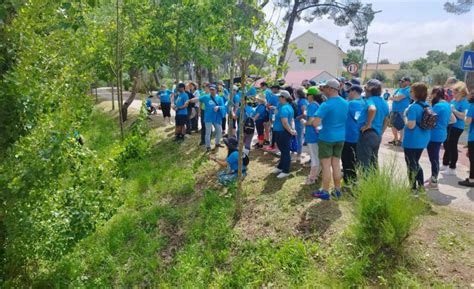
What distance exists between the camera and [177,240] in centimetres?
584

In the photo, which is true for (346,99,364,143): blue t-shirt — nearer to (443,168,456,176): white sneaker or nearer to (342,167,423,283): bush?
(342,167,423,283): bush

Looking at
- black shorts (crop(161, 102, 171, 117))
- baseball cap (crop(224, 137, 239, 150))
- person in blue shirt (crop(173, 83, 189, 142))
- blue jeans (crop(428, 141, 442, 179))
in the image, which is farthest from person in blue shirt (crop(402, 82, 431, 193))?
black shorts (crop(161, 102, 171, 117))

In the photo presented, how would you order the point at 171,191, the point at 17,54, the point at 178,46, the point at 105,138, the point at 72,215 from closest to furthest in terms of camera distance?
the point at 17,54
the point at 72,215
the point at 171,191
the point at 178,46
the point at 105,138

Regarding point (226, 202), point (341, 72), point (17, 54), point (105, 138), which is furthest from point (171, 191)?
point (341, 72)

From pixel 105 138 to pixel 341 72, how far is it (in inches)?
1759

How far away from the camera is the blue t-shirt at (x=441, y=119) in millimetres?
5656

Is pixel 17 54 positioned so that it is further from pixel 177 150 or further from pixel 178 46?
pixel 178 46

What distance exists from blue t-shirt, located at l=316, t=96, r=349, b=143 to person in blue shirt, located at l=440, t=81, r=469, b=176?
3.13 m

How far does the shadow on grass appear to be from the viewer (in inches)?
181

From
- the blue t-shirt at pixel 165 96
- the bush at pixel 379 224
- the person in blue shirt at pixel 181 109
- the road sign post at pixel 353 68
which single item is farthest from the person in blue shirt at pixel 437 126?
the blue t-shirt at pixel 165 96

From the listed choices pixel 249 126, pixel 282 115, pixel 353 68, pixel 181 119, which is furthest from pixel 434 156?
pixel 353 68

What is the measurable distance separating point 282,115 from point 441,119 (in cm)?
263

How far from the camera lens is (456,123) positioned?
681 centimetres

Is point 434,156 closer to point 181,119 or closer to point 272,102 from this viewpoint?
point 272,102
